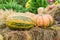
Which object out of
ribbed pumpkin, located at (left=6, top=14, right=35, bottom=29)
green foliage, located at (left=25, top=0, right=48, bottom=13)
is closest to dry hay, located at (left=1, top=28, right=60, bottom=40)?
ribbed pumpkin, located at (left=6, top=14, right=35, bottom=29)

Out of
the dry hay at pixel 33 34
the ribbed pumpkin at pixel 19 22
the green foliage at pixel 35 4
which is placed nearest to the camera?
the dry hay at pixel 33 34

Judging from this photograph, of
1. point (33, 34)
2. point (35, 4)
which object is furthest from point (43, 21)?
point (35, 4)

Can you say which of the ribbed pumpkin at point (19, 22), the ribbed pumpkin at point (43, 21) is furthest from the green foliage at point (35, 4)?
the ribbed pumpkin at point (19, 22)

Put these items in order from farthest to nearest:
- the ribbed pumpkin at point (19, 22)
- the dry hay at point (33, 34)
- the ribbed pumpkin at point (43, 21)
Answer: the ribbed pumpkin at point (43, 21), the ribbed pumpkin at point (19, 22), the dry hay at point (33, 34)

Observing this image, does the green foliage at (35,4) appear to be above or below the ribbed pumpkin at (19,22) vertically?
below

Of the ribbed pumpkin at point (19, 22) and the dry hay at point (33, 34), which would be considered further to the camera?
the ribbed pumpkin at point (19, 22)

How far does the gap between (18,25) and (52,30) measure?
0.54 meters

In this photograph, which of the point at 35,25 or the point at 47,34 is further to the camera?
the point at 35,25

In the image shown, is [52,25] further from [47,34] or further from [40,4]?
[40,4]

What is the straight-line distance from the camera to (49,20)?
383 cm

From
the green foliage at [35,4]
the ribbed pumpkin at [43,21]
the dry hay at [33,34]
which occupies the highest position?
the ribbed pumpkin at [43,21]

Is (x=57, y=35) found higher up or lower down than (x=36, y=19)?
lower down

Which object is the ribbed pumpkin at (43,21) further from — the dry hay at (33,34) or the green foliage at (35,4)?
the green foliage at (35,4)

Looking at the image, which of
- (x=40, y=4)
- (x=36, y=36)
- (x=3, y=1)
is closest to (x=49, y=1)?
(x=40, y=4)
